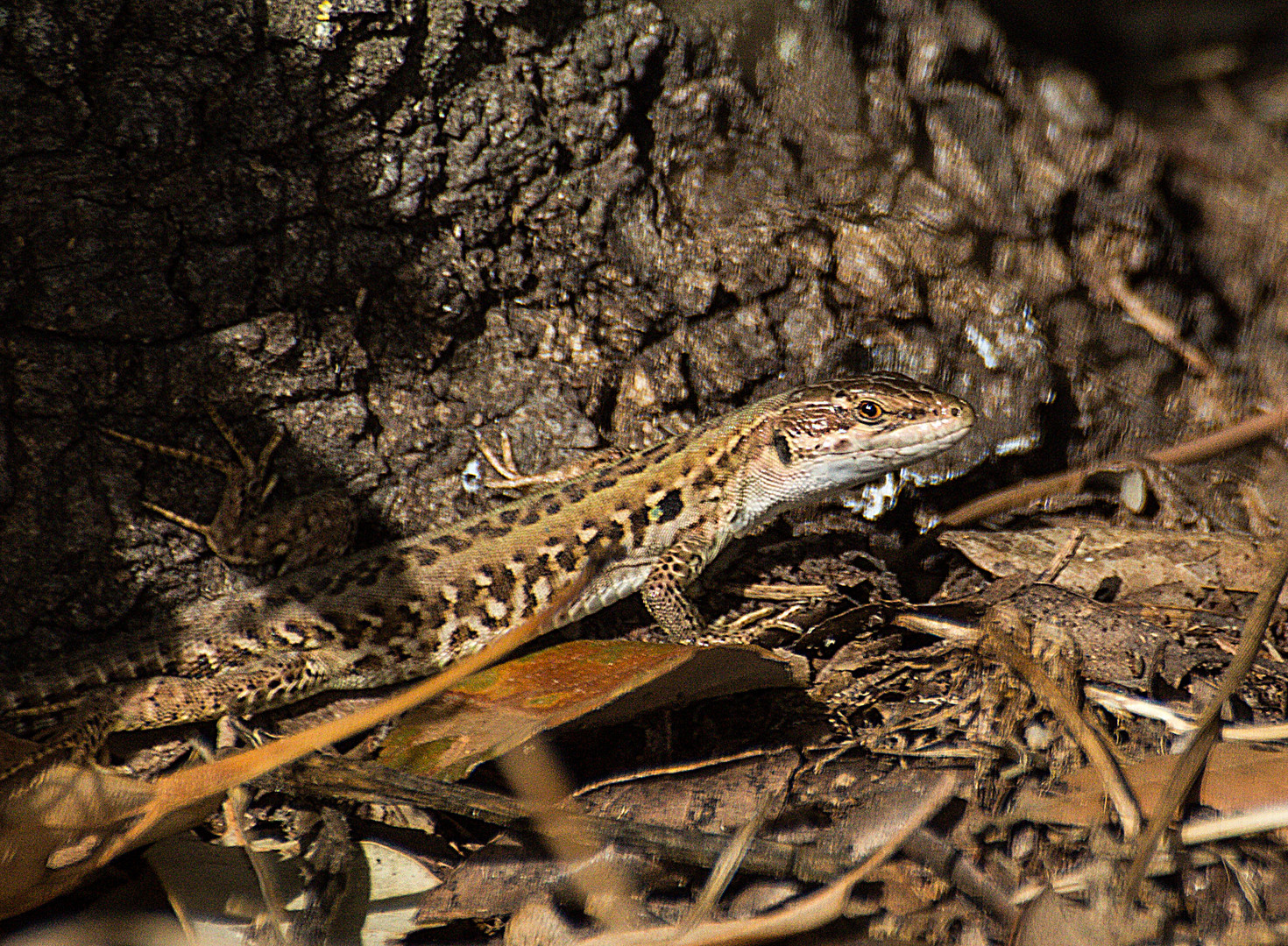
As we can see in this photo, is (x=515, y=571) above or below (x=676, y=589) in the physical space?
above

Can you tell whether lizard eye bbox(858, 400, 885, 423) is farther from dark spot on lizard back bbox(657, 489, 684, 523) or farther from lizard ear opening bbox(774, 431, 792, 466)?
dark spot on lizard back bbox(657, 489, 684, 523)

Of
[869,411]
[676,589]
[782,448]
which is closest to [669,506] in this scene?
[676,589]

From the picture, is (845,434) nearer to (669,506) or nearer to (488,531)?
(669,506)

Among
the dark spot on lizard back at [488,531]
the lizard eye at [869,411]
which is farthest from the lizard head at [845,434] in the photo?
the dark spot on lizard back at [488,531]

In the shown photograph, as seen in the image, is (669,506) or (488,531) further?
(669,506)

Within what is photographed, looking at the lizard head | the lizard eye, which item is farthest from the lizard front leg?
the lizard eye

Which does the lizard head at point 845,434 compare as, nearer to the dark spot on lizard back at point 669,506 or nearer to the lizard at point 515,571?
the lizard at point 515,571

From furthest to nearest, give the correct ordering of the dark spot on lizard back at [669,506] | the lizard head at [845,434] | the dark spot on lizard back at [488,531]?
the dark spot on lizard back at [669,506], the dark spot on lizard back at [488,531], the lizard head at [845,434]

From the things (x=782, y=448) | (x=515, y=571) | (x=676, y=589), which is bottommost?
(x=676, y=589)
